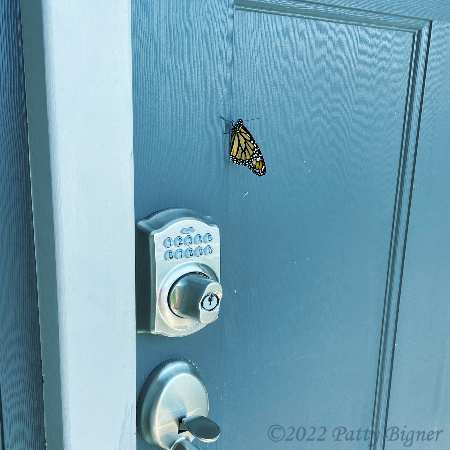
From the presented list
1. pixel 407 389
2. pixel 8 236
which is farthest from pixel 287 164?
pixel 407 389

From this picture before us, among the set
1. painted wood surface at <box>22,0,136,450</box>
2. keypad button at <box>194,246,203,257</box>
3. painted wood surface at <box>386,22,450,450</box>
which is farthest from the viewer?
painted wood surface at <box>386,22,450,450</box>

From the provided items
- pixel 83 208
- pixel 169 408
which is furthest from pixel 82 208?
pixel 169 408

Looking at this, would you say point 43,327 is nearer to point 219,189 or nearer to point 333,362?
point 219,189

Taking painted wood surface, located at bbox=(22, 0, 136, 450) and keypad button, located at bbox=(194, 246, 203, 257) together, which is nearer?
painted wood surface, located at bbox=(22, 0, 136, 450)

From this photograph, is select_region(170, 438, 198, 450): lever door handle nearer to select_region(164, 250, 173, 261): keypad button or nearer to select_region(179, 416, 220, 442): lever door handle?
select_region(179, 416, 220, 442): lever door handle

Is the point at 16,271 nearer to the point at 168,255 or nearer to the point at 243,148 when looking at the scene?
the point at 168,255

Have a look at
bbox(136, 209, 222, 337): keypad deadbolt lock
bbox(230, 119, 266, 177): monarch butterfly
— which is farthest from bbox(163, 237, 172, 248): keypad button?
bbox(230, 119, 266, 177): monarch butterfly
